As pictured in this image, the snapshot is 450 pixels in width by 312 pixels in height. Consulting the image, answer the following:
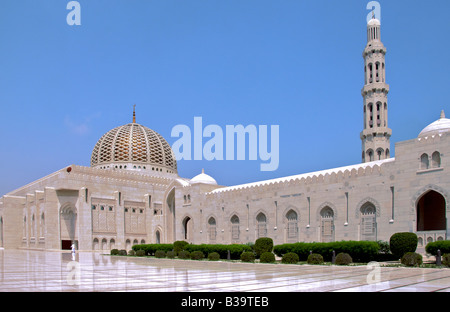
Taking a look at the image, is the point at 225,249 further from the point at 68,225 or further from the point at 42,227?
the point at 42,227

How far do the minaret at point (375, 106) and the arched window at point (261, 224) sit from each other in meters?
9.37

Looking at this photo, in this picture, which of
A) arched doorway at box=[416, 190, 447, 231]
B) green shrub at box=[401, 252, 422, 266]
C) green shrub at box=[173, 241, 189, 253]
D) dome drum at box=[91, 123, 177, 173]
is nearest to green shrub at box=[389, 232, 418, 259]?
green shrub at box=[401, 252, 422, 266]

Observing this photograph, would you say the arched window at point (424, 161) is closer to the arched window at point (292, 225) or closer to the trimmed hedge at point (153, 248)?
the arched window at point (292, 225)

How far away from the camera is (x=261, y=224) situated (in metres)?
33.2

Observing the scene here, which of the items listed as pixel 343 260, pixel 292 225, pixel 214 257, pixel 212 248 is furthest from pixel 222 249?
pixel 343 260

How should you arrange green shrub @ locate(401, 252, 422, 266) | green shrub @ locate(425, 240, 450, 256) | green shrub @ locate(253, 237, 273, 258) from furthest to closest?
1. green shrub @ locate(253, 237, 273, 258)
2. green shrub @ locate(425, 240, 450, 256)
3. green shrub @ locate(401, 252, 422, 266)

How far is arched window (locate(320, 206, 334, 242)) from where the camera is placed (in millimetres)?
28217

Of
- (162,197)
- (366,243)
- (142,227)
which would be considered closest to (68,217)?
(142,227)

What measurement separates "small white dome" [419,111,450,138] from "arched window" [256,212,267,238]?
12147 millimetres

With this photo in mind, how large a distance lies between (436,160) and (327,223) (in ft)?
25.7

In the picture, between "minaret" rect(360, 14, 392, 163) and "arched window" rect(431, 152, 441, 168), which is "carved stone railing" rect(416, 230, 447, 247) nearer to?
"arched window" rect(431, 152, 441, 168)

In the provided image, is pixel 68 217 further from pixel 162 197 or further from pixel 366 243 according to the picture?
pixel 366 243

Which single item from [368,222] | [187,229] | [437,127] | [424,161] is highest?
[437,127]
